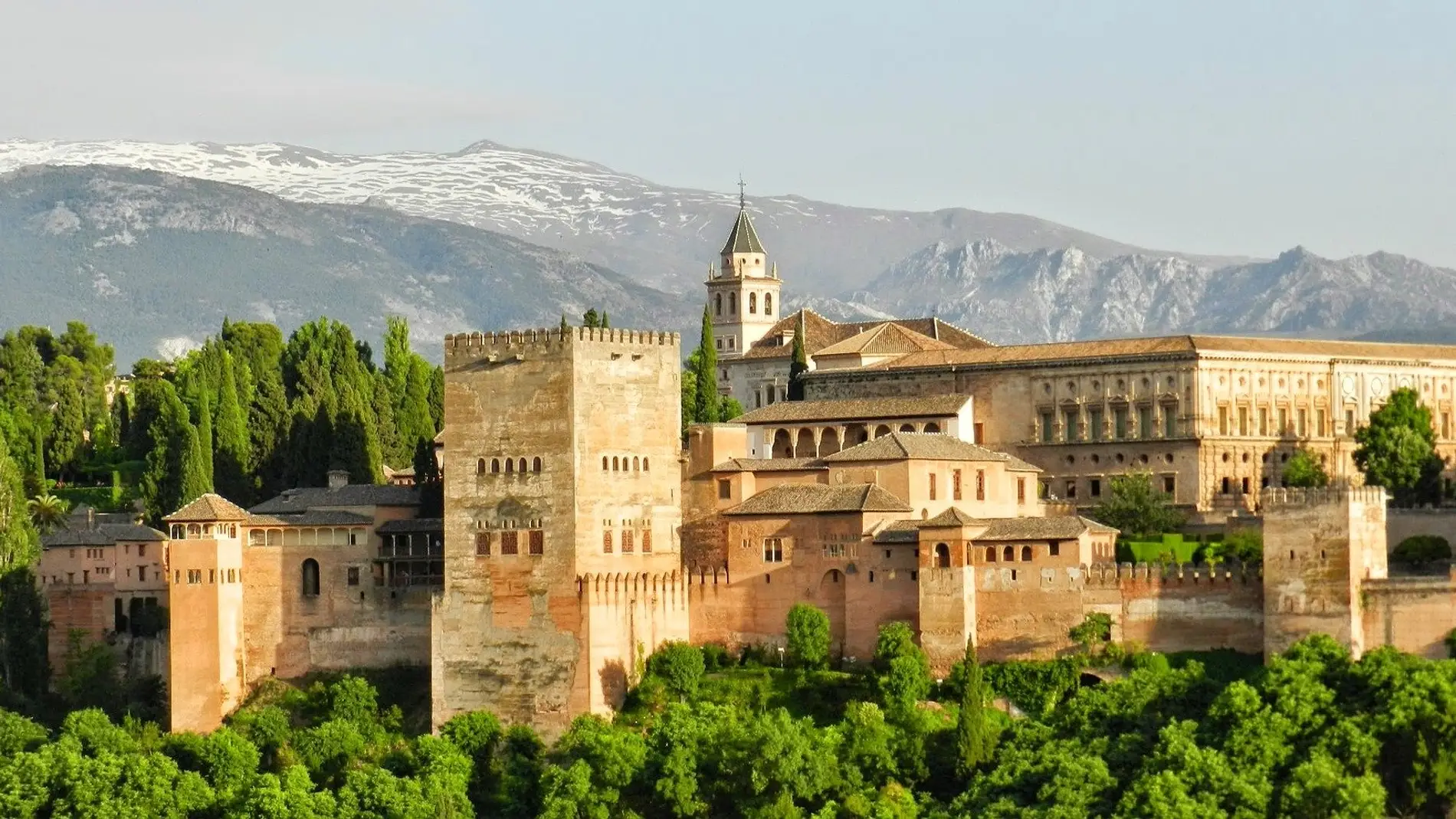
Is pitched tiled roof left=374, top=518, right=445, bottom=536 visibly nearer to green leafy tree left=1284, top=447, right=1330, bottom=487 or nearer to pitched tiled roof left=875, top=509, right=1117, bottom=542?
pitched tiled roof left=875, top=509, right=1117, bottom=542

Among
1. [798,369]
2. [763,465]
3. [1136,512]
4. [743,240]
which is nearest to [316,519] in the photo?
[763,465]

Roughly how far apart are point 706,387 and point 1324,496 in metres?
30.5

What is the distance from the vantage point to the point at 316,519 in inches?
2972

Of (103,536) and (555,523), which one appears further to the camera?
(103,536)

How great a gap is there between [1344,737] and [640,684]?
17.5 meters

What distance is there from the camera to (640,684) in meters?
70.5

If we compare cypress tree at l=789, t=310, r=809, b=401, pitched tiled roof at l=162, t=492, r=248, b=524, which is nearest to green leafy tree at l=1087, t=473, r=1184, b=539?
cypress tree at l=789, t=310, r=809, b=401

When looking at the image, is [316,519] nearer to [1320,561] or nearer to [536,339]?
[536,339]

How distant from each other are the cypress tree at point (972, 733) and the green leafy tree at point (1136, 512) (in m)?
13.7

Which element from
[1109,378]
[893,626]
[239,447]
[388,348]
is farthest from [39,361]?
[893,626]

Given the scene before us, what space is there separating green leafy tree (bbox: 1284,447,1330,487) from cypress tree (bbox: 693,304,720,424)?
16.7m

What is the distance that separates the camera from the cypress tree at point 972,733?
64500mm

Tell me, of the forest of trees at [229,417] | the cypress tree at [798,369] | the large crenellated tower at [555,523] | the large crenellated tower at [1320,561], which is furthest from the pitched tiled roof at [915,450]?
the cypress tree at [798,369]

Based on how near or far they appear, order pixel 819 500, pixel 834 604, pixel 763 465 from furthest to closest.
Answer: pixel 763 465, pixel 819 500, pixel 834 604
